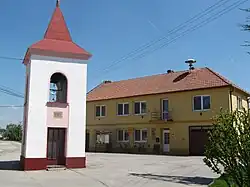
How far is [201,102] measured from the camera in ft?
109

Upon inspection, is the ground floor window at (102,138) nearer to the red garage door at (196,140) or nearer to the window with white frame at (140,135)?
the window with white frame at (140,135)

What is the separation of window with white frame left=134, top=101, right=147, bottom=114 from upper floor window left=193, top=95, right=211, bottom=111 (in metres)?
6.21

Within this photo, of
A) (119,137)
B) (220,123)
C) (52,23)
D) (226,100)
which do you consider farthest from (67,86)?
(119,137)

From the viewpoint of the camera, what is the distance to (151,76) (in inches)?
1663

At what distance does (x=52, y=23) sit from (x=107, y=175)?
36.0ft

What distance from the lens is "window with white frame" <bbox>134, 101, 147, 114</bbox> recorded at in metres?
37.8

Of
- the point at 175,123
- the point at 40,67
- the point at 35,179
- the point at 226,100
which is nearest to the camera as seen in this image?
the point at 35,179

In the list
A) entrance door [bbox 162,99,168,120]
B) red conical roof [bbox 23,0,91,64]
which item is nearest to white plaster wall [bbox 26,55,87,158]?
red conical roof [bbox 23,0,91,64]

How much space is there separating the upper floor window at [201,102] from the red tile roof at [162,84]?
3.24 feet

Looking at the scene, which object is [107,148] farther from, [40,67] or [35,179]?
[35,179]

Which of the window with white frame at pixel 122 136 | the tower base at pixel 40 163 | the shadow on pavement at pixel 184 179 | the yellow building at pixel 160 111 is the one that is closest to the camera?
the shadow on pavement at pixel 184 179

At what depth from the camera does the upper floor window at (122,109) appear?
39750mm

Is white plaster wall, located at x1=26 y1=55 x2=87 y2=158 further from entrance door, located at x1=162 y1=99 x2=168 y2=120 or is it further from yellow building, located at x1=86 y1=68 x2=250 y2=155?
entrance door, located at x1=162 y1=99 x2=168 y2=120

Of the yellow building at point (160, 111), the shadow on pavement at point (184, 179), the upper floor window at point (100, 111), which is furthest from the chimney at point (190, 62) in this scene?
the shadow on pavement at point (184, 179)
